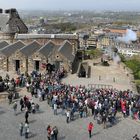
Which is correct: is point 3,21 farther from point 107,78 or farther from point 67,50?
point 107,78

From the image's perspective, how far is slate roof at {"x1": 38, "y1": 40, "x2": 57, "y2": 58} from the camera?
4765cm

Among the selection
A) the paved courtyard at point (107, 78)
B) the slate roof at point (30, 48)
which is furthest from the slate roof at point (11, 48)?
the paved courtyard at point (107, 78)

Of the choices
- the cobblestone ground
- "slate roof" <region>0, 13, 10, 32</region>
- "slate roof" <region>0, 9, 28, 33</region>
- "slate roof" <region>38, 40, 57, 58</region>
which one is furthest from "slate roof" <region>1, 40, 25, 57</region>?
the cobblestone ground

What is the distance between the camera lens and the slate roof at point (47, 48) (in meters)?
47.7

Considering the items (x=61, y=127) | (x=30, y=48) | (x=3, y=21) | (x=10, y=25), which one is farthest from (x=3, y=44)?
(x=61, y=127)

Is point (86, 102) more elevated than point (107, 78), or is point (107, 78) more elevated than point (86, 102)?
point (86, 102)

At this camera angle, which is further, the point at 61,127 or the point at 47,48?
the point at 47,48

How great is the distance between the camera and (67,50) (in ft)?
163

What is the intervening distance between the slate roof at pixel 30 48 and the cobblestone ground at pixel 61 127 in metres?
16.3

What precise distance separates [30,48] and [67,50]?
470cm

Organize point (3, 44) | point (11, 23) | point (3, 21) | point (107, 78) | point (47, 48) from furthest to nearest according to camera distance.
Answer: point (3, 21)
point (11, 23)
point (3, 44)
point (47, 48)
point (107, 78)

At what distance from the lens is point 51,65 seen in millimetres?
46625

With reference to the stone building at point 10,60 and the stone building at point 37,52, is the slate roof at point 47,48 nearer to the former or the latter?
the stone building at point 37,52

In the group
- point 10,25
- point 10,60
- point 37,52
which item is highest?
point 10,25
